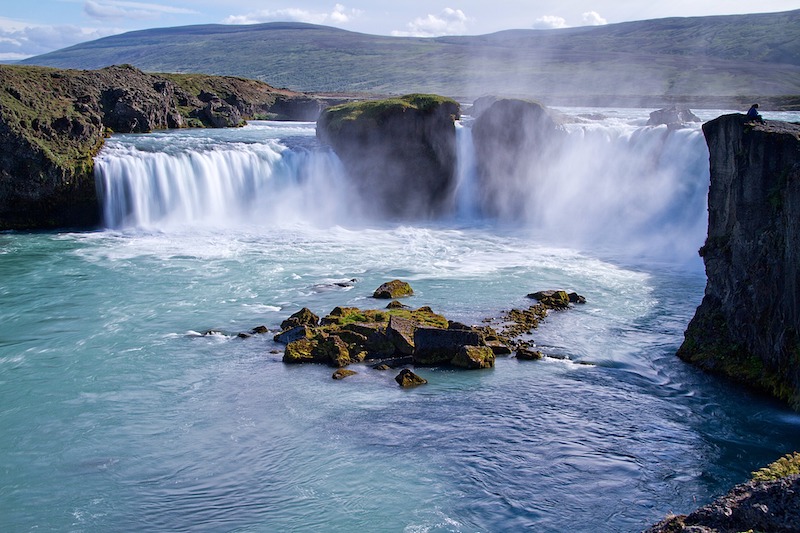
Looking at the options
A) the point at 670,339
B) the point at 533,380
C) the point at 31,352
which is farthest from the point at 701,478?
the point at 31,352

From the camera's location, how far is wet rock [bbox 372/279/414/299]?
875 inches

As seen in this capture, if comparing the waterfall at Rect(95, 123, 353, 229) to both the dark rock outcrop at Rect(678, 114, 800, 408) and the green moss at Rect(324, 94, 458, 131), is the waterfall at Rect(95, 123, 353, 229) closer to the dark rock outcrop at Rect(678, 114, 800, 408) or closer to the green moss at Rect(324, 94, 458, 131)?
the green moss at Rect(324, 94, 458, 131)

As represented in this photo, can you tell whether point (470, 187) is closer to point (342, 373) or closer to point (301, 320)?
point (301, 320)

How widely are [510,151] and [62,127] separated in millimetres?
21752

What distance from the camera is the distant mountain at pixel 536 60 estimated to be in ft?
319

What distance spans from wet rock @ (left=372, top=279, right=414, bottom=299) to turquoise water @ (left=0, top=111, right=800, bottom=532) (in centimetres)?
38

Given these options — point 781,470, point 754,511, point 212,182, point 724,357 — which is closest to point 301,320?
point 724,357

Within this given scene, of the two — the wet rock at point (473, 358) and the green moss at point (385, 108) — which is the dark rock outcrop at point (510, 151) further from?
the wet rock at point (473, 358)

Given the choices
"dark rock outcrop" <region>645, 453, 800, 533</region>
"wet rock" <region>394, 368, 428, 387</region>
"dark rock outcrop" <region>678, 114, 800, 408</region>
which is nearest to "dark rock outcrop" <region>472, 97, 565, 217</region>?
"dark rock outcrop" <region>678, 114, 800, 408</region>

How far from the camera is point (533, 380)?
53.1ft

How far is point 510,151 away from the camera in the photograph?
39719 mm

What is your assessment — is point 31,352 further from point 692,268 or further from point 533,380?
point 692,268

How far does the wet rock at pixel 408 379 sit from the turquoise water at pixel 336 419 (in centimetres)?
39

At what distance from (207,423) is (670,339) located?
37.3 ft
